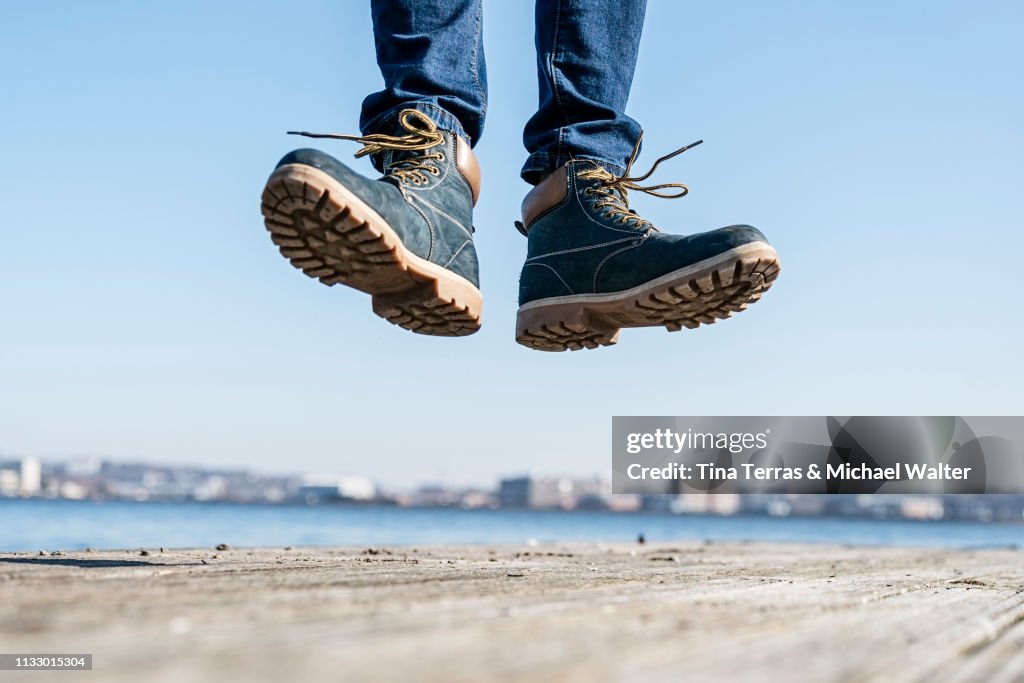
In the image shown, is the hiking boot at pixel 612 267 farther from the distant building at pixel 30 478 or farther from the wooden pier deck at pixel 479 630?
the distant building at pixel 30 478

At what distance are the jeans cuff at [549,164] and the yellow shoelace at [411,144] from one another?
320 millimetres

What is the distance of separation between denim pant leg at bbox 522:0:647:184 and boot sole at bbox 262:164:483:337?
489 mm

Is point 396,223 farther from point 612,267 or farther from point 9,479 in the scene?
point 9,479

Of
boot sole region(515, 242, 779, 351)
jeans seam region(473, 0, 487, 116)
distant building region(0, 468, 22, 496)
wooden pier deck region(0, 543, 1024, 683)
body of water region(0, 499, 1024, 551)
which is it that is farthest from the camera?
distant building region(0, 468, 22, 496)

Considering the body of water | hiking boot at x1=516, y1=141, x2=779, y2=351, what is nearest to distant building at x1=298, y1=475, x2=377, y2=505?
the body of water

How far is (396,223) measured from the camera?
196cm

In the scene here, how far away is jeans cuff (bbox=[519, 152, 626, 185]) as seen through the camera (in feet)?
7.82

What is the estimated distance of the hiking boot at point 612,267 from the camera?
6.88ft

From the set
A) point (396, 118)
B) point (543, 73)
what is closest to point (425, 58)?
point (396, 118)

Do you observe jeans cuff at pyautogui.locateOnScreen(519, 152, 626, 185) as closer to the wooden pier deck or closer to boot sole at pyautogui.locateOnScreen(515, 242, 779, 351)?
boot sole at pyautogui.locateOnScreen(515, 242, 779, 351)

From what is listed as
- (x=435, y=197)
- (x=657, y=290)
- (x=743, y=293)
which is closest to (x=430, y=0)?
(x=435, y=197)

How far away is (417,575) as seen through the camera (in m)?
1.67

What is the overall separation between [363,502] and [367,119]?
97701 millimetres

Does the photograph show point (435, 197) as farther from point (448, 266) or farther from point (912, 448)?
point (912, 448)
